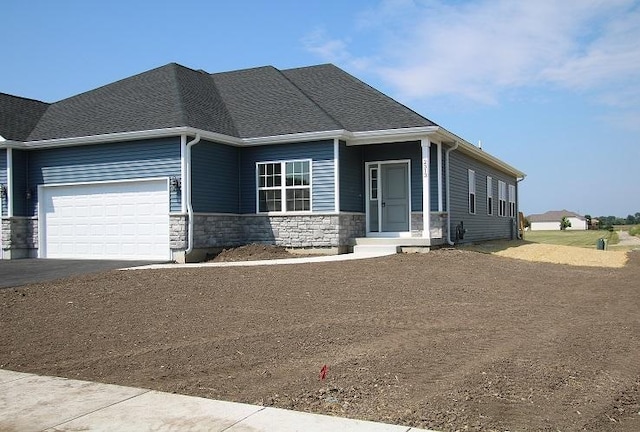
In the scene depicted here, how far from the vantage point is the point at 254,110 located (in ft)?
65.4

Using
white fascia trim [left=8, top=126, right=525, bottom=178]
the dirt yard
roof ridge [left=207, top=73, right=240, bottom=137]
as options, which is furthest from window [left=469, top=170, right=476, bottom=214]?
the dirt yard

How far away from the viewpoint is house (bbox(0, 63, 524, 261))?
56.4ft

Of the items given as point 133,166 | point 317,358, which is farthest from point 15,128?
point 317,358

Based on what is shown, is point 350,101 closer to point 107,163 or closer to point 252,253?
point 252,253

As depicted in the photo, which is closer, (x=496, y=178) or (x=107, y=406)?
(x=107, y=406)

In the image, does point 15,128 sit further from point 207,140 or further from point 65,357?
point 65,357

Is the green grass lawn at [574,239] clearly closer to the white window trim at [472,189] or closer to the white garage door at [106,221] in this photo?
the white window trim at [472,189]

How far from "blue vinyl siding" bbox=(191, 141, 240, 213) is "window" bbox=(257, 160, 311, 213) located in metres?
0.81

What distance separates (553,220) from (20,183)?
10801 centimetres

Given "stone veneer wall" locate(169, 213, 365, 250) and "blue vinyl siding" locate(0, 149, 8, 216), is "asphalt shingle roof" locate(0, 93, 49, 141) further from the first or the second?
"stone veneer wall" locate(169, 213, 365, 250)

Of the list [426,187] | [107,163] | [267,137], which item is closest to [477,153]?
[426,187]

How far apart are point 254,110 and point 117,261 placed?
6.52m

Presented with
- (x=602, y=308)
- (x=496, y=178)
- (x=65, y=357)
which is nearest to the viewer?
(x=65, y=357)

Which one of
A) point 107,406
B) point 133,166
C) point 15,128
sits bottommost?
point 107,406
